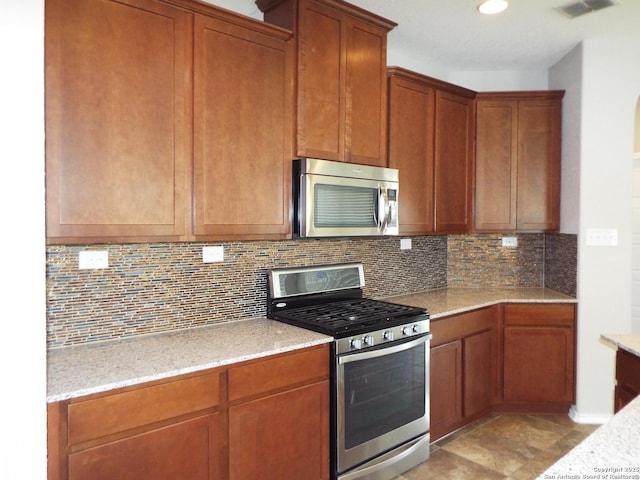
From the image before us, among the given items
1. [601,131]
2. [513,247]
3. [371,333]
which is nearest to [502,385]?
[513,247]

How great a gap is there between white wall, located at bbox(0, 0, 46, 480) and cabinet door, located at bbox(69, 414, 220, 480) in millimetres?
151

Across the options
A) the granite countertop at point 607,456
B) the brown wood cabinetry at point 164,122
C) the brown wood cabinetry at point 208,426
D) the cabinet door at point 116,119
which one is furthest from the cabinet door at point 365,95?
the granite countertop at point 607,456

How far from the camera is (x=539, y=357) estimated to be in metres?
3.38

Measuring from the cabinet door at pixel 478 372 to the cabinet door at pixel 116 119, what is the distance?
2.18 metres

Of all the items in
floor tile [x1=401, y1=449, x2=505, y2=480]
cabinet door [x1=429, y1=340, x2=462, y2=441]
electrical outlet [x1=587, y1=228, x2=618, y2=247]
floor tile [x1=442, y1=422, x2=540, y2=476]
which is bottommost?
floor tile [x1=401, y1=449, x2=505, y2=480]

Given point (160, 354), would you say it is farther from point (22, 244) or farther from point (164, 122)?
point (164, 122)

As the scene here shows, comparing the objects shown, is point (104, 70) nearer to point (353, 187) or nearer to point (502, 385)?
point (353, 187)

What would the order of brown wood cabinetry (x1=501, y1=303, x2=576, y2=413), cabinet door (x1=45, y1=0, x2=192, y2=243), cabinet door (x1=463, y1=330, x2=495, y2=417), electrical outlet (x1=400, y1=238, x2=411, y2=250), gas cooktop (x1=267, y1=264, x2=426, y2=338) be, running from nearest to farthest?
cabinet door (x1=45, y1=0, x2=192, y2=243), gas cooktop (x1=267, y1=264, x2=426, y2=338), cabinet door (x1=463, y1=330, x2=495, y2=417), brown wood cabinetry (x1=501, y1=303, x2=576, y2=413), electrical outlet (x1=400, y1=238, x2=411, y2=250)

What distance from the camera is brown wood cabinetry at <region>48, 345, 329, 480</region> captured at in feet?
5.07

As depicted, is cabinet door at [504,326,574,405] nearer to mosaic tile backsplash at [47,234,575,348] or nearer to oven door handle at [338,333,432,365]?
mosaic tile backsplash at [47,234,575,348]

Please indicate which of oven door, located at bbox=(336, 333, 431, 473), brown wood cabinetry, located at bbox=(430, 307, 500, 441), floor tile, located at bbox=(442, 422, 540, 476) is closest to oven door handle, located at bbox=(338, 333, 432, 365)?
oven door, located at bbox=(336, 333, 431, 473)

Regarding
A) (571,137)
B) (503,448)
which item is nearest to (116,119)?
(503,448)

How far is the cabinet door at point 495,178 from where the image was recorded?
11.8 ft

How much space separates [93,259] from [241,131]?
0.90 meters
